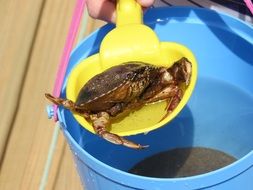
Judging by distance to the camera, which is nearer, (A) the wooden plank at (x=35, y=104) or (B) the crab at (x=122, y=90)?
(B) the crab at (x=122, y=90)

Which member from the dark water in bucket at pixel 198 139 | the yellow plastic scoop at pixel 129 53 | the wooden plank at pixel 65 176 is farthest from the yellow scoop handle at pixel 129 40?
the wooden plank at pixel 65 176

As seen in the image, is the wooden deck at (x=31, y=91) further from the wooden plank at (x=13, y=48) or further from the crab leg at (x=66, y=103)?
the crab leg at (x=66, y=103)

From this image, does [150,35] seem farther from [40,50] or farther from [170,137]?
[40,50]

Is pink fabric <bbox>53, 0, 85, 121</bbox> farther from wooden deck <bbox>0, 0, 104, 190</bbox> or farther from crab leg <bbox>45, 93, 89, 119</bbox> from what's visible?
wooden deck <bbox>0, 0, 104, 190</bbox>

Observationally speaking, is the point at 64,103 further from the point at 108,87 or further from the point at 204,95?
the point at 204,95

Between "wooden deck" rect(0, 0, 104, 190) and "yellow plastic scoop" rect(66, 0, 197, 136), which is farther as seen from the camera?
"wooden deck" rect(0, 0, 104, 190)

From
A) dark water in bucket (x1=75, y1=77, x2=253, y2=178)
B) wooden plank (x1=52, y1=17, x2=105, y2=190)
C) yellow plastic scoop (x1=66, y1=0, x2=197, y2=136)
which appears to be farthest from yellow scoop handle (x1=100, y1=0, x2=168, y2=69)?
wooden plank (x1=52, y1=17, x2=105, y2=190)
